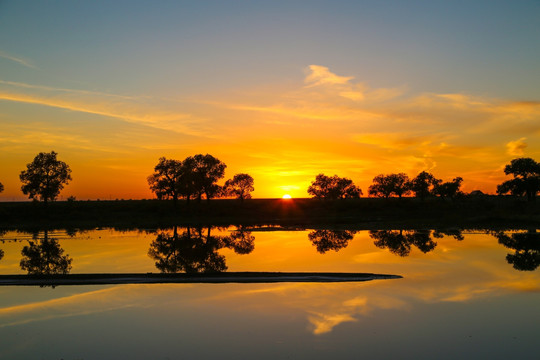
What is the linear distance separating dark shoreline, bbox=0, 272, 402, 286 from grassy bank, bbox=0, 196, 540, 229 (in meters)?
45.4

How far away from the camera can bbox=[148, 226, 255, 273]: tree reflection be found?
31.1 metres

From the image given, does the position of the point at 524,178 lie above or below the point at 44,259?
above

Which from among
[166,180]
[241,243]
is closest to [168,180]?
[166,180]

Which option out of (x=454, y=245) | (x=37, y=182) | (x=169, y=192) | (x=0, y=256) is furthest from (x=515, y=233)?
(x=37, y=182)

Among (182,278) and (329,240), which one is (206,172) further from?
(182,278)

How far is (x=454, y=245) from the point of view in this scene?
141ft

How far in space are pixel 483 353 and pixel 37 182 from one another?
326 ft

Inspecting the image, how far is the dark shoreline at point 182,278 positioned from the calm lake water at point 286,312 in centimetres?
98

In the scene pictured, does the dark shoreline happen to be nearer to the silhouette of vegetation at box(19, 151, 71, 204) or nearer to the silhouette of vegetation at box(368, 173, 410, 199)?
the silhouette of vegetation at box(19, 151, 71, 204)

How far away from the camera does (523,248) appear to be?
4066 centimetres

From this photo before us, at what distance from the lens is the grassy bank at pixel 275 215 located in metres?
75.0

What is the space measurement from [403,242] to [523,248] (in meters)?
11.8

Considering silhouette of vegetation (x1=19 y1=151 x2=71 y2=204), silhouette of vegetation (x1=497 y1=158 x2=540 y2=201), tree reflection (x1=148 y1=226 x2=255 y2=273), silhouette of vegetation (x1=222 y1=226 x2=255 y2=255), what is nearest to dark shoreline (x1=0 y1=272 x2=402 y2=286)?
tree reflection (x1=148 y1=226 x2=255 y2=273)

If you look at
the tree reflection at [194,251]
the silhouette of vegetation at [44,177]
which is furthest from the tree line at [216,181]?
the tree reflection at [194,251]
